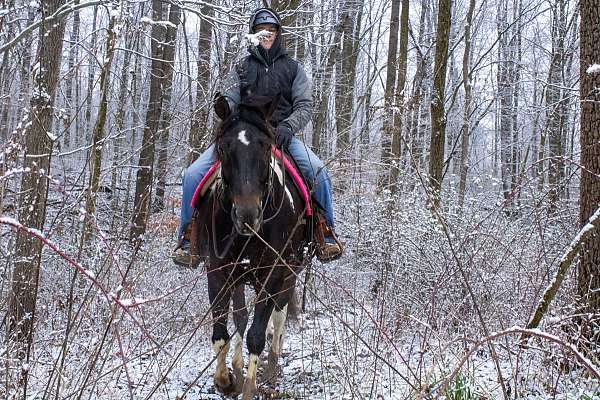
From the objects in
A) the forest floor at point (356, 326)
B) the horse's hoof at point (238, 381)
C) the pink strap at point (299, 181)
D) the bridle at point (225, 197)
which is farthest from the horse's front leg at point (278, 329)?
the bridle at point (225, 197)

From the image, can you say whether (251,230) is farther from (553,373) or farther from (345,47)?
(345,47)

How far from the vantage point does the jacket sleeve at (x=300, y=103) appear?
5129 millimetres

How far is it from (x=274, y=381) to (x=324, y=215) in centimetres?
161

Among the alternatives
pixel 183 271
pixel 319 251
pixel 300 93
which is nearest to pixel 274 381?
pixel 319 251

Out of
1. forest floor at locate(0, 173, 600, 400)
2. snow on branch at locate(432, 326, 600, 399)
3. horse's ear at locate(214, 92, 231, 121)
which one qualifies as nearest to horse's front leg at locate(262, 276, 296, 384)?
forest floor at locate(0, 173, 600, 400)

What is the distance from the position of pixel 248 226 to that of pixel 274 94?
87.4 inches

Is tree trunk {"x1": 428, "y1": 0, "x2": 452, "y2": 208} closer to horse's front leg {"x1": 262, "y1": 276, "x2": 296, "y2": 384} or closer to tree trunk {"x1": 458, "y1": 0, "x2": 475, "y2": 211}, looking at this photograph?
tree trunk {"x1": 458, "y1": 0, "x2": 475, "y2": 211}

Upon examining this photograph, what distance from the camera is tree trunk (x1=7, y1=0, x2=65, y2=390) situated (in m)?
2.99

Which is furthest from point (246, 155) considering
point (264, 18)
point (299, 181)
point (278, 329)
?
point (278, 329)

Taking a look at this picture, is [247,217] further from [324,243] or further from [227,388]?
[227,388]

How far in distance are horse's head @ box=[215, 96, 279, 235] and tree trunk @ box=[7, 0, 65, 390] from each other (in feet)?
3.97

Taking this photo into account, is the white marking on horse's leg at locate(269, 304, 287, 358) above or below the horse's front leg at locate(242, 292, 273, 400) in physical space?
below

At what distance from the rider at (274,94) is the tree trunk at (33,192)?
1279 millimetres

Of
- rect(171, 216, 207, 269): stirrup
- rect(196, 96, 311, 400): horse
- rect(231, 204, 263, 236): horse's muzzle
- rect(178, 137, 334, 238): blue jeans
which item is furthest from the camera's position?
rect(178, 137, 334, 238): blue jeans
